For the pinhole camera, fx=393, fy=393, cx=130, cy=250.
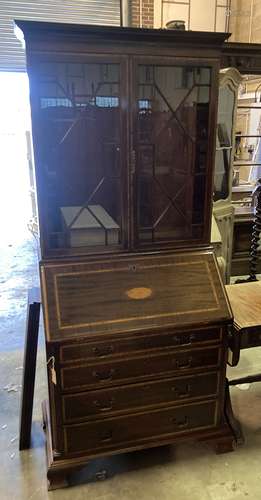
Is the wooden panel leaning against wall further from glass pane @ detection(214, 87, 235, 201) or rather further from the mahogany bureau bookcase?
the mahogany bureau bookcase

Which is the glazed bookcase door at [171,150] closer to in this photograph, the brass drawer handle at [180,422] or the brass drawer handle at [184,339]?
the brass drawer handle at [184,339]

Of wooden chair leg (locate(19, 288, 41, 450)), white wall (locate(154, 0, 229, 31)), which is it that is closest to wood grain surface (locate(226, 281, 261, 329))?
wooden chair leg (locate(19, 288, 41, 450))

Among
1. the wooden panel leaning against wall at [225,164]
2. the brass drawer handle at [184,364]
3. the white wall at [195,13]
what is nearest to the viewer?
the brass drawer handle at [184,364]

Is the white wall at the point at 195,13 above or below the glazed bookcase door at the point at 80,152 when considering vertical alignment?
above

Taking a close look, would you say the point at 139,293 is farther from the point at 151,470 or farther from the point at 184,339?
the point at 151,470

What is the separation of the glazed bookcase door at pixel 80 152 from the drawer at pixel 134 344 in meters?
0.40

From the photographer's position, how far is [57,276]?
1651 mm

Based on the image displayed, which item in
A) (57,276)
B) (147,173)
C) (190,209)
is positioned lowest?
(57,276)

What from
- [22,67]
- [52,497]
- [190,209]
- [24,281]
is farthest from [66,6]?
[52,497]

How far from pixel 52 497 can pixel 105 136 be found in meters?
1.55

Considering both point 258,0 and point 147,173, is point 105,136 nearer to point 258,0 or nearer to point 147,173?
point 147,173

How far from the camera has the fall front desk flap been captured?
5.23ft

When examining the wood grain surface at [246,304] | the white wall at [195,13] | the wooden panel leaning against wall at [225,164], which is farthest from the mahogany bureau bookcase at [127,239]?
the white wall at [195,13]

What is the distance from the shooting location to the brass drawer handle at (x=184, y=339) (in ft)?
5.56
